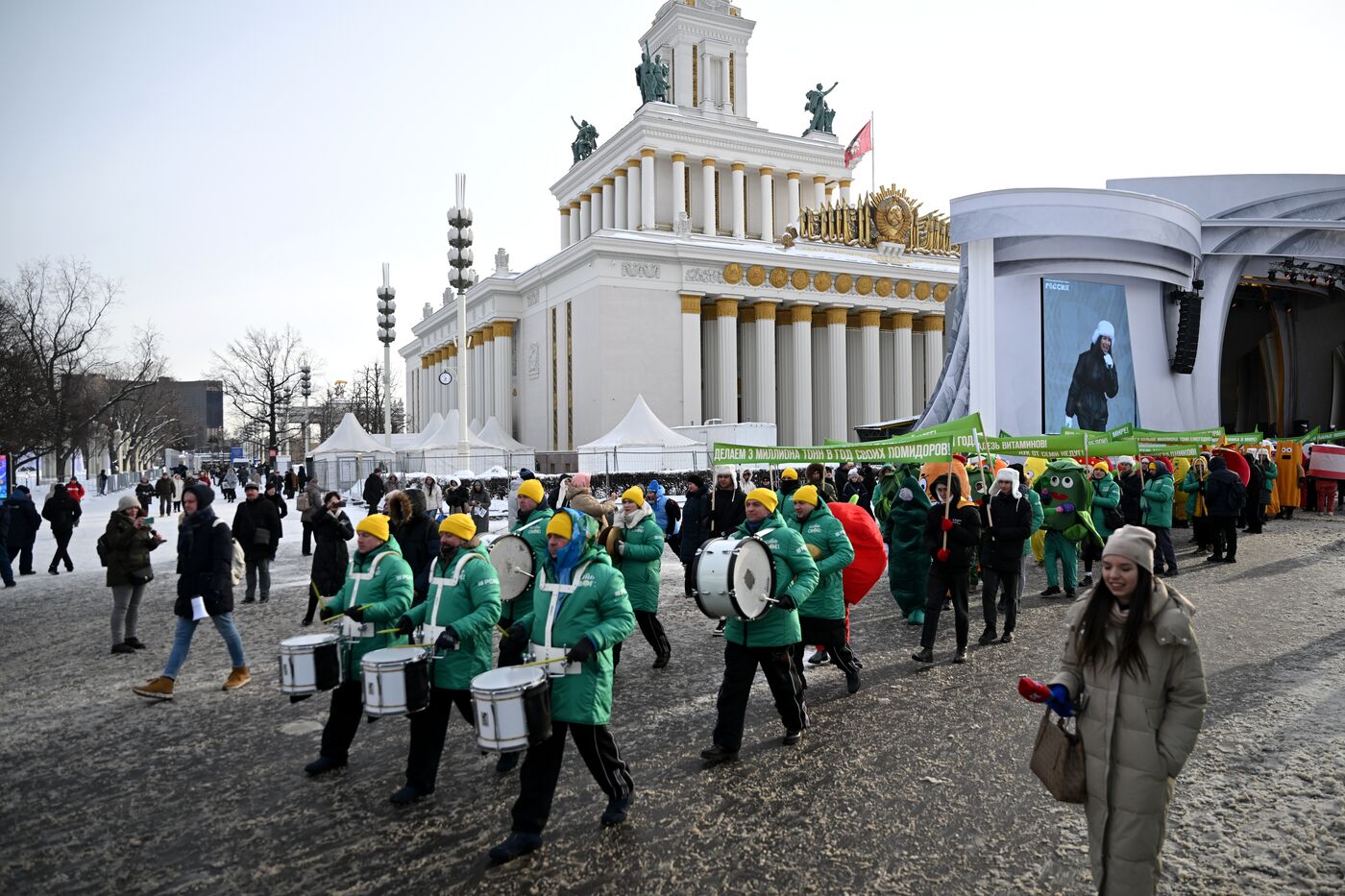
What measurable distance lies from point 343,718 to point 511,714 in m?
1.92

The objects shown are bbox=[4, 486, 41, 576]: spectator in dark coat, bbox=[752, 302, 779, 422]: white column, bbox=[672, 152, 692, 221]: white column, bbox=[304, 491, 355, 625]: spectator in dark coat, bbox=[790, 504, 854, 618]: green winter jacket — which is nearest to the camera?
bbox=[790, 504, 854, 618]: green winter jacket

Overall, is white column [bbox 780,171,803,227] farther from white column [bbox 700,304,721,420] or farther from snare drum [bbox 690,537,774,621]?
snare drum [bbox 690,537,774,621]

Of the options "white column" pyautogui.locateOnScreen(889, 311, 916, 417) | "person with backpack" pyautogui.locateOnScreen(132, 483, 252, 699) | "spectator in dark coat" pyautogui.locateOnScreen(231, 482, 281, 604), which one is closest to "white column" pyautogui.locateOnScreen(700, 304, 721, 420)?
"white column" pyautogui.locateOnScreen(889, 311, 916, 417)

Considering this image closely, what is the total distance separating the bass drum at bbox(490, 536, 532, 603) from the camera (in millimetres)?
6508

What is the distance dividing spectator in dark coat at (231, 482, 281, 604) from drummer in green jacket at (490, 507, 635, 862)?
8.14 metres

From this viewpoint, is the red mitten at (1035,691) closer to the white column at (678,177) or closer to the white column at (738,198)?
the white column at (678,177)

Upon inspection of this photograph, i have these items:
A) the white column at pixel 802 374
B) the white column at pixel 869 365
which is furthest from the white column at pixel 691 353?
the white column at pixel 869 365

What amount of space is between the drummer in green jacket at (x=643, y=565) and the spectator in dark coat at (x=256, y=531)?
19.4 ft

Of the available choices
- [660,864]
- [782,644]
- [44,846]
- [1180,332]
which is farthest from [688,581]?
[1180,332]

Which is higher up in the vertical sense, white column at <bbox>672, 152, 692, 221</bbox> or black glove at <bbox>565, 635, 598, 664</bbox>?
white column at <bbox>672, 152, 692, 221</bbox>

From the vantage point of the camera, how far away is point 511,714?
4113 mm

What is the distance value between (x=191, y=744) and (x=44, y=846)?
5.16 ft

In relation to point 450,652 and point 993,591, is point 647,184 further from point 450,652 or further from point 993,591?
point 450,652

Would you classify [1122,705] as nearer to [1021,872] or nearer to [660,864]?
[1021,872]
